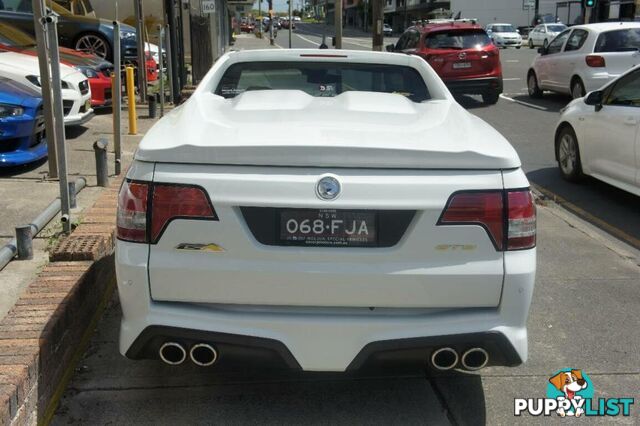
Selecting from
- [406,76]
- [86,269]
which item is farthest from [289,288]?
[406,76]

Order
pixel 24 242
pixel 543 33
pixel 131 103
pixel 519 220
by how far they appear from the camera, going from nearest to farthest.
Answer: pixel 519 220 < pixel 24 242 < pixel 131 103 < pixel 543 33

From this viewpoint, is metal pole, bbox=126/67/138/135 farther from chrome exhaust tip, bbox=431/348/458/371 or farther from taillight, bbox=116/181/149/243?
chrome exhaust tip, bbox=431/348/458/371

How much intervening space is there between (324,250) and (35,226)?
9.84 feet

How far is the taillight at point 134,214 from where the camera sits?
2805 mm

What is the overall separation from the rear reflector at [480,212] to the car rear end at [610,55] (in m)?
11.8

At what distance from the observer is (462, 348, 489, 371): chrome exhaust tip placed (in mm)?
2895

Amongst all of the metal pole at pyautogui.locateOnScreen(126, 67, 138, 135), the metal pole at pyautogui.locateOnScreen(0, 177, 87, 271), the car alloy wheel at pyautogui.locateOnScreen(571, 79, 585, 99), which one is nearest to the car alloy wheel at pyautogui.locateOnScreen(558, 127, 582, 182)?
the metal pole at pyautogui.locateOnScreen(0, 177, 87, 271)

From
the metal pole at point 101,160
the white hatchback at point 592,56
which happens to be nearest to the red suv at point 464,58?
the white hatchback at point 592,56

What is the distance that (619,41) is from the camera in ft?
45.1

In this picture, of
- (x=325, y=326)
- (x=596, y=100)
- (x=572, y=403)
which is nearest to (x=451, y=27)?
(x=596, y=100)

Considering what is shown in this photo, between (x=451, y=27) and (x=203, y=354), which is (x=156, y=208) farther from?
(x=451, y=27)

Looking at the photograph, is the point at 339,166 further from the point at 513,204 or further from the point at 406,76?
the point at 406,76

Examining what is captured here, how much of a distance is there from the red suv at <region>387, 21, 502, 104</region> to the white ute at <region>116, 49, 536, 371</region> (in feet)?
41.4

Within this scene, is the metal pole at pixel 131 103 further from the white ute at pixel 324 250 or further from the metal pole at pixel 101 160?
the white ute at pixel 324 250
